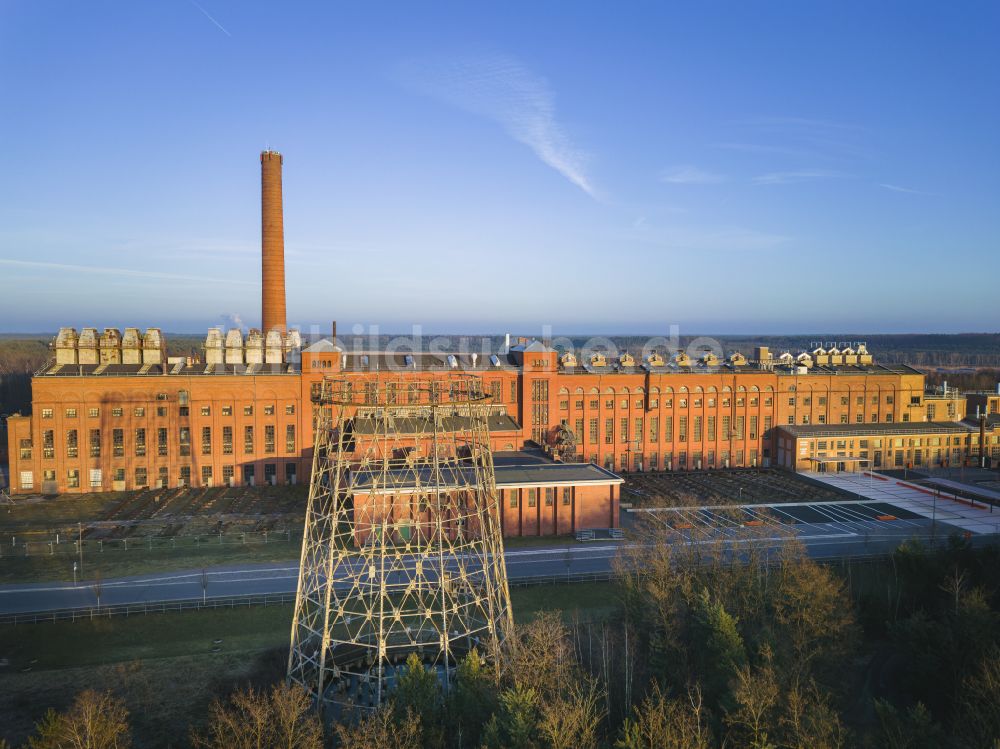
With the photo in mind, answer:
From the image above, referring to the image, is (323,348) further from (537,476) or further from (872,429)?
(872,429)

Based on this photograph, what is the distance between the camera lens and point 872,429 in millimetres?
71625

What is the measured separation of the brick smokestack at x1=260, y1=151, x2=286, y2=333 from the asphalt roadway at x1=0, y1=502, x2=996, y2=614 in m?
39.8

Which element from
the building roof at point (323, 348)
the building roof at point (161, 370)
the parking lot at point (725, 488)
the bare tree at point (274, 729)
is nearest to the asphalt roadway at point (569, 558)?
the parking lot at point (725, 488)

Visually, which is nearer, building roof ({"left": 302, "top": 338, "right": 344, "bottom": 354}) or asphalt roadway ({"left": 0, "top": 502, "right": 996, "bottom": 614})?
asphalt roadway ({"left": 0, "top": 502, "right": 996, "bottom": 614})

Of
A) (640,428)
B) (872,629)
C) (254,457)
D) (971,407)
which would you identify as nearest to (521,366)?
(640,428)

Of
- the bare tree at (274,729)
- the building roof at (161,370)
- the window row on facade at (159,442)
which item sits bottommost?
the bare tree at (274,729)

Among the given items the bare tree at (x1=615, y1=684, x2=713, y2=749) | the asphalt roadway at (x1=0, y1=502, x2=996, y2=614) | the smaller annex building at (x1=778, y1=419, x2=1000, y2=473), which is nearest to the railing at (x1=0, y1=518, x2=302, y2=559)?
the asphalt roadway at (x1=0, y1=502, x2=996, y2=614)

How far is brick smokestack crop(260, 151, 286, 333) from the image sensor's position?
75375 millimetres

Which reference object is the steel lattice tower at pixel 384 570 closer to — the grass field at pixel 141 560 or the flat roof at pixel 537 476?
the grass field at pixel 141 560

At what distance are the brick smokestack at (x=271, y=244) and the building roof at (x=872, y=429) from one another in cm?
5496

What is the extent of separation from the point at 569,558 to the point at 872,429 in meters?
45.5

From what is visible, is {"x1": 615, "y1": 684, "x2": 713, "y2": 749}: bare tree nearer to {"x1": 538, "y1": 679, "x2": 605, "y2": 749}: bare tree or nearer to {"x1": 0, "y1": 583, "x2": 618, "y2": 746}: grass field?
{"x1": 538, "y1": 679, "x2": 605, "y2": 749}: bare tree

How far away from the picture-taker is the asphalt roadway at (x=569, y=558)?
36.8 m

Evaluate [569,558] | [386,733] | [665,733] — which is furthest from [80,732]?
[569,558]
